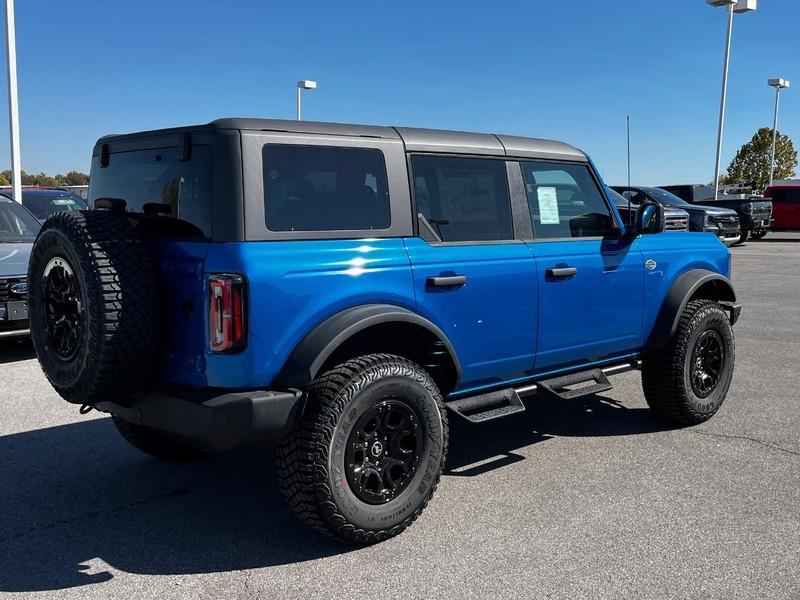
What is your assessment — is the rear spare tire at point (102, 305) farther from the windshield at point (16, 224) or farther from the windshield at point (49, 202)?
the windshield at point (49, 202)

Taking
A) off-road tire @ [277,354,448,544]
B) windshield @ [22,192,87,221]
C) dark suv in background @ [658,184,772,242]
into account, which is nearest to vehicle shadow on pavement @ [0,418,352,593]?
off-road tire @ [277,354,448,544]

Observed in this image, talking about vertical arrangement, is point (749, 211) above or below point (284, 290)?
above

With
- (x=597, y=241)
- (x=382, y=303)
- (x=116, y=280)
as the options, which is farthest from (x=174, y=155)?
(x=597, y=241)

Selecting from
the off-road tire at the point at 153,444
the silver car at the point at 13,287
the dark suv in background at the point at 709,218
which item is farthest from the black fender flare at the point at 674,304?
the dark suv in background at the point at 709,218

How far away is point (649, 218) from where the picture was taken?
493 cm

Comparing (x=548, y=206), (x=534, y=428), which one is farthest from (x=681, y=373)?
(x=548, y=206)

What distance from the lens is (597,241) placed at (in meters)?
4.74

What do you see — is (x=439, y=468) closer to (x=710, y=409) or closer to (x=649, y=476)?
(x=649, y=476)

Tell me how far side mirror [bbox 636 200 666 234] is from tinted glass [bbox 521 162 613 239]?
0.63 feet

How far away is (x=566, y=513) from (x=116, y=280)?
2.40 meters

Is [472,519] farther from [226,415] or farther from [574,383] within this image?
[226,415]

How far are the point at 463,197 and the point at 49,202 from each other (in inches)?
422

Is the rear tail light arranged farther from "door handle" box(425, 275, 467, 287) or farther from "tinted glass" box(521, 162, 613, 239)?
"tinted glass" box(521, 162, 613, 239)

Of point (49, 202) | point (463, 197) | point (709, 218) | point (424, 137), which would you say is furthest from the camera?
point (709, 218)
